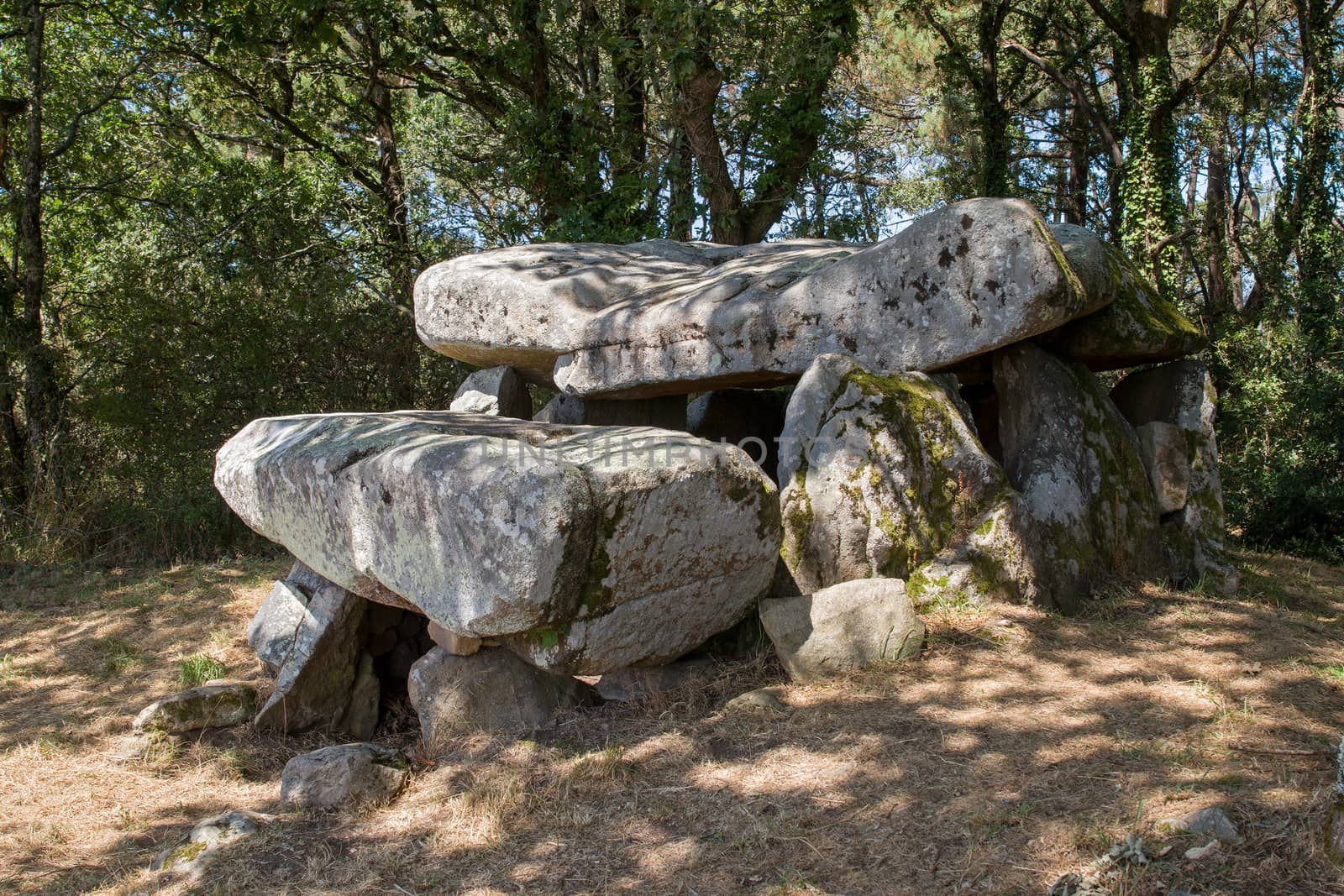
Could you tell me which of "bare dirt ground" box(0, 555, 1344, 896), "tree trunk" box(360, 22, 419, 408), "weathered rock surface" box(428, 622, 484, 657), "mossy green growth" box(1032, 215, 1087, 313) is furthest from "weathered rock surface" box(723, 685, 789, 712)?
"tree trunk" box(360, 22, 419, 408)

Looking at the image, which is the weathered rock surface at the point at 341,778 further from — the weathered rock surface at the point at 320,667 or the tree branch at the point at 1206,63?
the tree branch at the point at 1206,63

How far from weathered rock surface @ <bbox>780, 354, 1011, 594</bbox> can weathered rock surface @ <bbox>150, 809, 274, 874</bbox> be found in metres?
2.70

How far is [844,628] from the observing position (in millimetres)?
4844

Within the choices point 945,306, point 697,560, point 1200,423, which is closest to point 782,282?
point 945,306

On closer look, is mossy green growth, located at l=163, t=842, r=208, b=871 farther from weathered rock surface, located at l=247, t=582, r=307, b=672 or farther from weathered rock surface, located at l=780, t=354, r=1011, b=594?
weathered rock surface, located at l=780, t=354, r=1011, b=594

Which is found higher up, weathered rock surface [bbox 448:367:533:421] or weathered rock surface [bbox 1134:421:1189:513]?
weathered rock surface [bbox 448:367:533:421]

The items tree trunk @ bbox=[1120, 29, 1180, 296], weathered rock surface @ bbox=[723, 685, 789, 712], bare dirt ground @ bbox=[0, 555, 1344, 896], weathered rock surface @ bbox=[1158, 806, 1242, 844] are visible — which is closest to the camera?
weathered rock surface @ bbox=[1158, 806, 1242, 844]

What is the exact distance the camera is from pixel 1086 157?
50.3ft

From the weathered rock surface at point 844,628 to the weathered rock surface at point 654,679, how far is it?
0.40 metres

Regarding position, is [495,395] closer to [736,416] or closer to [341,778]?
[736,416]

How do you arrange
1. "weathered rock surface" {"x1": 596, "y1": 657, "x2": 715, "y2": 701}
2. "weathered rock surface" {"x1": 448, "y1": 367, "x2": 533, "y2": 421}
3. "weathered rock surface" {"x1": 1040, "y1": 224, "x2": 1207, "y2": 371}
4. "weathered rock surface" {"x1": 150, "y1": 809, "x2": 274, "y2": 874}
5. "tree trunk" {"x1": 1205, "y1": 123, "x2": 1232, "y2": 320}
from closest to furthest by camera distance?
"weathered rock surface" {"x1": 150, "y1": 809, "x2": 274, "y2": 874}, "weathered rock surface" {"x1": 596, "y1": 657, "x2": 715, "y2": 701}, "weathered rock surface" {"x1": 1040, "y1": 224, "x2": 1207, "y2": 371}, "weathered rock surface" {"x1": 448, "y1": 367, "x2": 533, "y2": 421}, "tree trunk" {"x1": 1205, "y1": 123, "x2": 1232, "y2": 320}

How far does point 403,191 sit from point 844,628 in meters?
9.18

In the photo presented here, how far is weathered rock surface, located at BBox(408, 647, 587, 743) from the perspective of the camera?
4.88 metres

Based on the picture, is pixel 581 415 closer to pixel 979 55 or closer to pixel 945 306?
pixel 945 306
